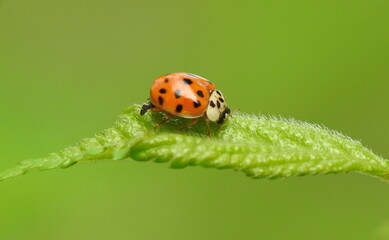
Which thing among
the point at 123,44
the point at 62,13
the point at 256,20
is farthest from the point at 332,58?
the point at 62,13

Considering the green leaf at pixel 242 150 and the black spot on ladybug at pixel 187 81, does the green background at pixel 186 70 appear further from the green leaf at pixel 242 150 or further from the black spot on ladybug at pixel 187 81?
the green leaf at pixel 242 150

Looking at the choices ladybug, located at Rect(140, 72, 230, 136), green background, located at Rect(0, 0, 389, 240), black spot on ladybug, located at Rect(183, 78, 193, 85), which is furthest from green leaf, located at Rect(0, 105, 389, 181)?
green background, located at Rect(0, 0, 389, 240)

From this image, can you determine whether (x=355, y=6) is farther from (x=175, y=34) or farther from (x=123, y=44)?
(x=123, y=44)

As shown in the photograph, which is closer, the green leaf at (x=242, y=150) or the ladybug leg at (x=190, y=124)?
the green leaf at (x=242, y=150)

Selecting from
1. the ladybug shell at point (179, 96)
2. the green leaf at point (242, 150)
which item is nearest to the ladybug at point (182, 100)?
the ladybug shell at point (179, 96)

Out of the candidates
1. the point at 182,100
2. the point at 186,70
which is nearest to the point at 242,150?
the point at 182,100

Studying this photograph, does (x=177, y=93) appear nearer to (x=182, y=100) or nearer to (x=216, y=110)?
(x=182, y=100)
